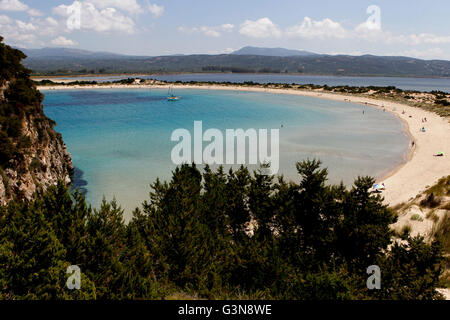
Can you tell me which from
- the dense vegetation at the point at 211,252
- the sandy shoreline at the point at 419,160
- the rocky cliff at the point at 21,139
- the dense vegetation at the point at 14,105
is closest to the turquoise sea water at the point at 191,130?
the sandy shoreline at the point at 419,160

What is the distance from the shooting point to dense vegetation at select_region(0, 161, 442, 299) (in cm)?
1066

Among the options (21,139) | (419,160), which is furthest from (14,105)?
(419,160)

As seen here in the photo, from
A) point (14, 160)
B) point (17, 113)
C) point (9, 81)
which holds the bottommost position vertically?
point (14, 160)

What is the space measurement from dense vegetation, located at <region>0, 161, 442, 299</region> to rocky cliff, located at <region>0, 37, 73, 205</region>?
7.88 meters

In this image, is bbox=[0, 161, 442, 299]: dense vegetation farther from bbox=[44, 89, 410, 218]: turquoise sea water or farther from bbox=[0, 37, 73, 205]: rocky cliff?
bbox=[44, 89, 410, 218]: turquoise sea water

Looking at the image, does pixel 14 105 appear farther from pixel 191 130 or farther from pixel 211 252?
pixel 191 130

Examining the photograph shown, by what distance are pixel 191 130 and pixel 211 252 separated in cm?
4548

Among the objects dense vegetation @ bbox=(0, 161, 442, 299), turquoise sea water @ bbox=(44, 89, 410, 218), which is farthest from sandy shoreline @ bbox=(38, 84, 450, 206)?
dense vegetation @ bbox=(0, 161, 442, 299)

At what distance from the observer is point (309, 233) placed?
17.4 meters

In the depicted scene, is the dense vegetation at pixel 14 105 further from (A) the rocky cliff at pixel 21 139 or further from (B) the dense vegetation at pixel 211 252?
(B) the dense vegetation at pixel 211 252

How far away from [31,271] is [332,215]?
51.6 ft

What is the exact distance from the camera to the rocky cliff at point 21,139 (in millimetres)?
20984
